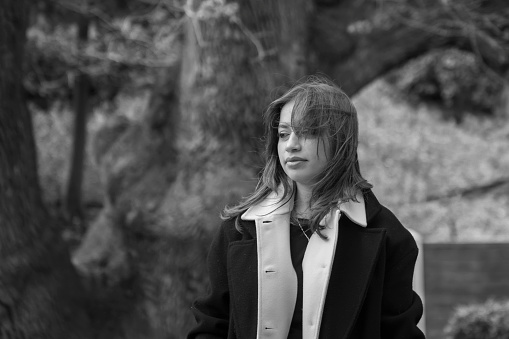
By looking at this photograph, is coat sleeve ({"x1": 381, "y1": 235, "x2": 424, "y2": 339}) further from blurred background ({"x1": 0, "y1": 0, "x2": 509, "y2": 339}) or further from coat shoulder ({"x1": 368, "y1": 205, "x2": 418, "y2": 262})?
blurred background ({"x1": 0, "y1": 0, "x2": 509, "y2": 339})

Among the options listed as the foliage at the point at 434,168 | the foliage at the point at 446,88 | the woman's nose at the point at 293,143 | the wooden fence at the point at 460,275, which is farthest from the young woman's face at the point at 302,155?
the foliage at the point at 446,88

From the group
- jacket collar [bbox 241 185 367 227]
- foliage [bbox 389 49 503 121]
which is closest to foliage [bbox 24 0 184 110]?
jacket collar [bbox 241 185 367 227]

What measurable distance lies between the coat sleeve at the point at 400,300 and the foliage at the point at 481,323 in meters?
4.54

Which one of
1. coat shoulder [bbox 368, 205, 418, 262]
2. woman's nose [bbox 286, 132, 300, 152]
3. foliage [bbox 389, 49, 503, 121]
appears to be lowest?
foliage [bbox 389, 49, 503, 121]

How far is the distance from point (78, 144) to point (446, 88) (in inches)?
231

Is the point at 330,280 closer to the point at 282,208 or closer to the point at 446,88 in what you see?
the point at 282,208

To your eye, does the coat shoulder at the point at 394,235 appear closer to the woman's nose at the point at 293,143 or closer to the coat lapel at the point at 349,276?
the coat lapel at the point at 349,276

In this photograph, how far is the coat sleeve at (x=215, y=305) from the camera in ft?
7.58

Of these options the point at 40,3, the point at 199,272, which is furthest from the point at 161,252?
the point at 40,3

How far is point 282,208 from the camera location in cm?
230

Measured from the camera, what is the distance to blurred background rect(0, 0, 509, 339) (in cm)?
424

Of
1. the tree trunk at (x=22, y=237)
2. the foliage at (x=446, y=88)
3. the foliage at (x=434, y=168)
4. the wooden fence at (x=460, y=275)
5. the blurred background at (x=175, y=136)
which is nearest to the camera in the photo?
the tree trunk at (x=22, y=237)

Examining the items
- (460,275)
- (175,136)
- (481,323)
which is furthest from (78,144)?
(481,323)

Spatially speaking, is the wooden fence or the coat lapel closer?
the coat lapel
